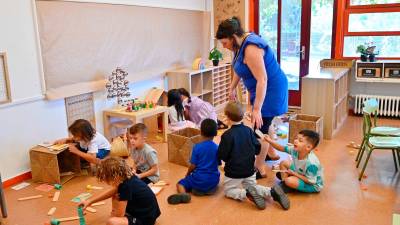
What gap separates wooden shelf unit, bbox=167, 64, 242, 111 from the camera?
5301 mm

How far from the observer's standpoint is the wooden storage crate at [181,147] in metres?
3.66

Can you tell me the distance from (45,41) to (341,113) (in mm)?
3815

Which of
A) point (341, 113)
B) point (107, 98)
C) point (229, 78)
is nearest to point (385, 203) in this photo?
point (341, 113)

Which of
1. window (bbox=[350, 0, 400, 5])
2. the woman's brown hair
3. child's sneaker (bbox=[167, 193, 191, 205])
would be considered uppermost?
window (bbox=[350, 0, 400, 5])

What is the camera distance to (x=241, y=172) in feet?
9.50

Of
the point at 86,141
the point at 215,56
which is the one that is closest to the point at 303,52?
the point at 215,56

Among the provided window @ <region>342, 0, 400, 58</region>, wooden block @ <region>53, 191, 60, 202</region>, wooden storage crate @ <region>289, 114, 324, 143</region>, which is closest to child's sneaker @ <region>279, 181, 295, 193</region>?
wooden storage crate @ <region>289, 114, 324, 143</region>

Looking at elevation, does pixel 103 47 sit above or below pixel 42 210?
above

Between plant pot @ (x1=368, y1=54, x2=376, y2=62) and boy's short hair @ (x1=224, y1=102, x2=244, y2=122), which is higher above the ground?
plant pot @ (x1=368, y1=54, x2=376, y2=62)

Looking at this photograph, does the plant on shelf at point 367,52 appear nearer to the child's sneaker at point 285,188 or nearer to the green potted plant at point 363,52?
the green potted plant at point 363,52

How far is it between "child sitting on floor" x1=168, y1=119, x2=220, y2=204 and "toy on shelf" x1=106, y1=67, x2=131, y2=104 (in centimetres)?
167

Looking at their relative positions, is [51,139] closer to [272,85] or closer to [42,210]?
[42,210]

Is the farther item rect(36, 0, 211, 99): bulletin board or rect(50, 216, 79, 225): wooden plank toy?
rect(36, 0, 211, 99): bulletin board

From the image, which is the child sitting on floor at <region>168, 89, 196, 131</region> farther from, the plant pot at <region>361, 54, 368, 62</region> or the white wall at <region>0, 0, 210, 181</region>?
the plant pot at <region>361, 54, 368, 62</region>
